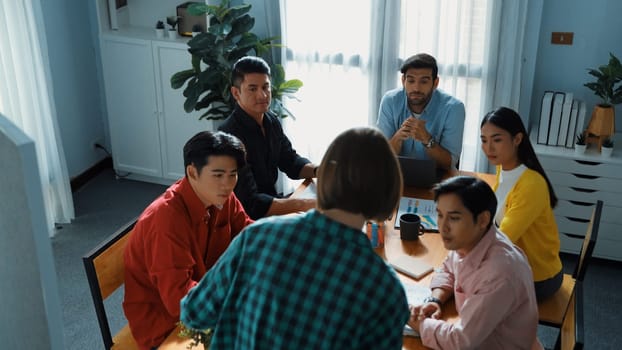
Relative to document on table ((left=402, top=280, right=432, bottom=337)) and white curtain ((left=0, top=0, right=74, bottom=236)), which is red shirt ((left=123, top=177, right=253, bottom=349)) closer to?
document on table ((left=402, top=280, right=432, bottom=337))

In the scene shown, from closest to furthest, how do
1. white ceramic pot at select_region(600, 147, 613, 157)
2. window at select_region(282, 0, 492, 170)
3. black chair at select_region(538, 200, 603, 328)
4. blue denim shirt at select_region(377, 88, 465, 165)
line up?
black chair at select_region(538, 200, 603, 328) < blue denim shirt at select_region(377, 88, 465, 165) < white ceramic pot at select_region(600, 147, 613, 157) < window at select_region(282, 0, 492, 170)

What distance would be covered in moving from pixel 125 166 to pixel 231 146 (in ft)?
9.86

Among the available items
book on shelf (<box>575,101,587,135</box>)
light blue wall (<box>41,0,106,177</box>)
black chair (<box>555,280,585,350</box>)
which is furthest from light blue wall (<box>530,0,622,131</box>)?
light blue wall (<box>41,0,106,177</box>)

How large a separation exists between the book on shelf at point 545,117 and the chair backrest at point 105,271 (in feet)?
8.41

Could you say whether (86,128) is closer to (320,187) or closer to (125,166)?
(125,166)

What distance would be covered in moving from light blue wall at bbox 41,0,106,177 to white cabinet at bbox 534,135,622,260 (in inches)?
128

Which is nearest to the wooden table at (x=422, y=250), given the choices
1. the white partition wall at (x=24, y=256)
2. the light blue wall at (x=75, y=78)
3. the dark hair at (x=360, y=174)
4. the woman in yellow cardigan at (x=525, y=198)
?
the woman in yellow cardigan at (x=525, y=198)

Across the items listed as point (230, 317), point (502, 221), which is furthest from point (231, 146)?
point (502, 221)

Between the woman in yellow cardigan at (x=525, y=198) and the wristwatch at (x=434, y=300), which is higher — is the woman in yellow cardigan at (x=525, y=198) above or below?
above

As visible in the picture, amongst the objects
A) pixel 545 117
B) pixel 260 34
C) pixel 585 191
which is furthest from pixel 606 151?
pixel 260 34

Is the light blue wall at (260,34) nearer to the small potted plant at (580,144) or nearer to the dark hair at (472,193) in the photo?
the small potted plant at (580,144)

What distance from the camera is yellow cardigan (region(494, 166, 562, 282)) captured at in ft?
7.91

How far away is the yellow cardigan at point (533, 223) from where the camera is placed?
2410mm

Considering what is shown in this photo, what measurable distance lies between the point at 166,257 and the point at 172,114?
9.17 feet
